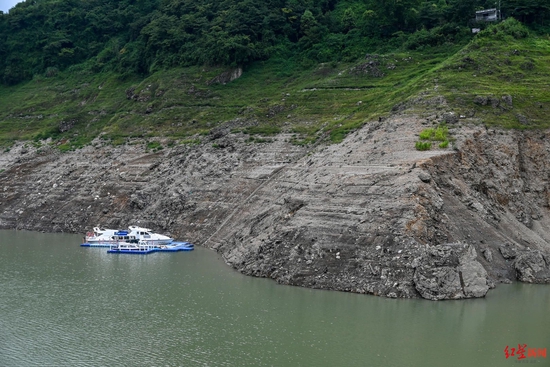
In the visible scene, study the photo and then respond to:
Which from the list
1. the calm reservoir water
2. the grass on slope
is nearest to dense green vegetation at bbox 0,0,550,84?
the grass on slope

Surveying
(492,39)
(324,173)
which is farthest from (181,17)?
(324,173)

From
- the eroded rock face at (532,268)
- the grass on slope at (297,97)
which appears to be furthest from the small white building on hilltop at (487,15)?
the eroded rock face at (532,268)

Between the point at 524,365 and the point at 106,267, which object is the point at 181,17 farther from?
the point at 524,365

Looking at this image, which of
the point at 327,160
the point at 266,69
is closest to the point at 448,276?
the point at 327,160

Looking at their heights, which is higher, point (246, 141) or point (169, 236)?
point (246, 141)

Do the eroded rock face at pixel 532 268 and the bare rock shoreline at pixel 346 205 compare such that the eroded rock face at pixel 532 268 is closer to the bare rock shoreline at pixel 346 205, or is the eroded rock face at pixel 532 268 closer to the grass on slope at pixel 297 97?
the bare rock shoreline at pixel 346 205

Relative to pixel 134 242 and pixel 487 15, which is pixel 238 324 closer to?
pixel 134 242
